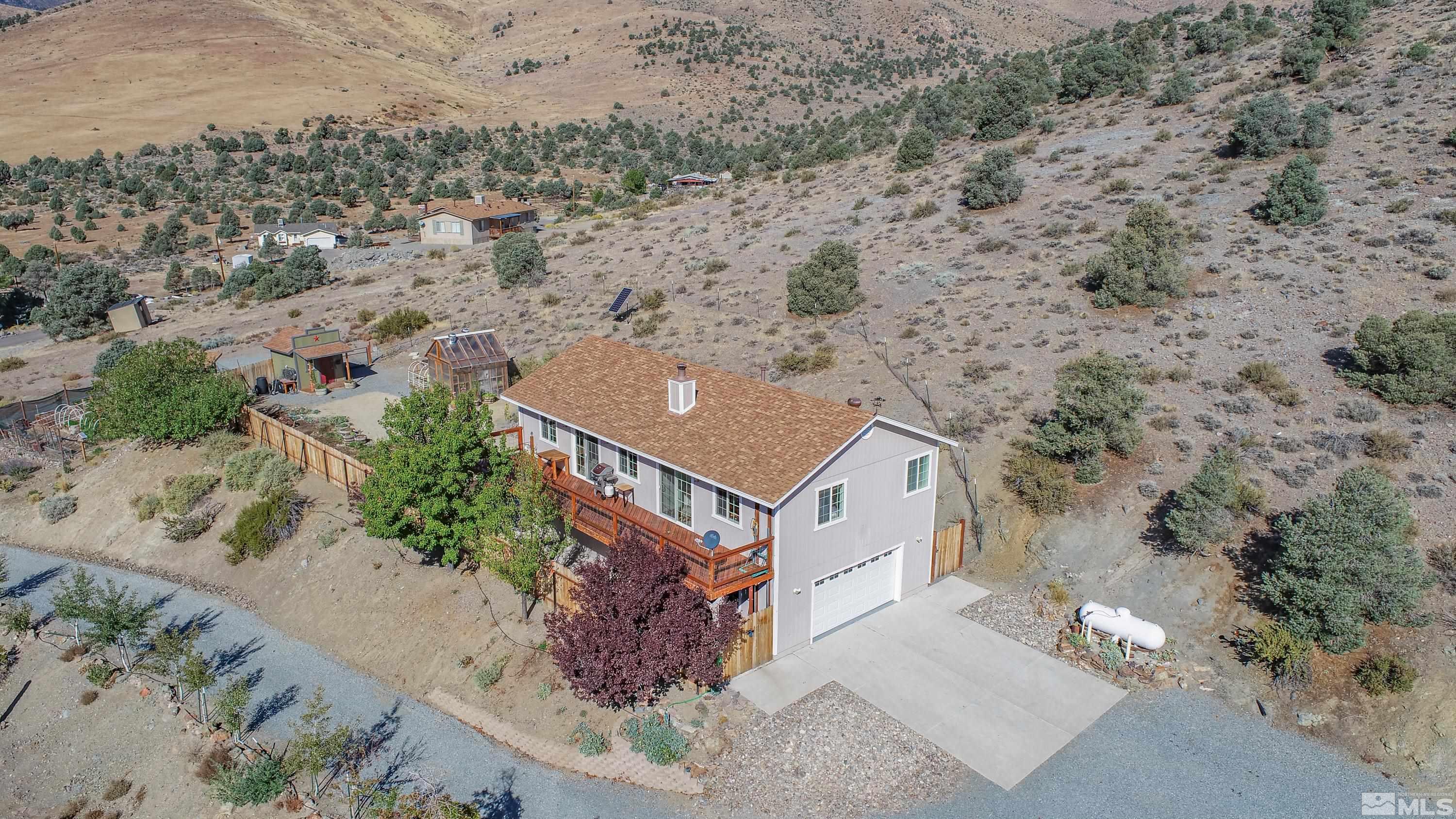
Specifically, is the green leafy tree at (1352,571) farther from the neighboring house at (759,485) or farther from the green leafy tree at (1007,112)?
the green leafy tree at (1007,112)

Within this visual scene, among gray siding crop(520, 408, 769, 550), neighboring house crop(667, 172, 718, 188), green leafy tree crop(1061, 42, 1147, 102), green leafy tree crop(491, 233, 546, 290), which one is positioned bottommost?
gray siding crop(520, 408, 769, 550)

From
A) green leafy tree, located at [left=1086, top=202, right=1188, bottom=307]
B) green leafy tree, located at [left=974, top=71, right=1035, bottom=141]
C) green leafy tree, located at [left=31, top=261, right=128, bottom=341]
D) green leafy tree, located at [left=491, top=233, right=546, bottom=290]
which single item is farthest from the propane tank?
green leafy tree, located at [left=31, top=261, right=128, bottom=341]

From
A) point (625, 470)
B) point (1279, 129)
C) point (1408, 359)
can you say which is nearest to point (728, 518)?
point (625, 470)

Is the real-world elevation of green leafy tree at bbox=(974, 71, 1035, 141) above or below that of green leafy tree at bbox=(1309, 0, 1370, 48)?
below

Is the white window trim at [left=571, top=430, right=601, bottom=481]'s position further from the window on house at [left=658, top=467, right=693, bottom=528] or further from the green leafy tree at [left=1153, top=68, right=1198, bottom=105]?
the green leafy tree at [left=1153, top=68, right=1198, bottom=105]

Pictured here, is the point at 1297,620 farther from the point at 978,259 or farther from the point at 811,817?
the point at 978,259

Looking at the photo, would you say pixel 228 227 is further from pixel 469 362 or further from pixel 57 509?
pixel 469 362
